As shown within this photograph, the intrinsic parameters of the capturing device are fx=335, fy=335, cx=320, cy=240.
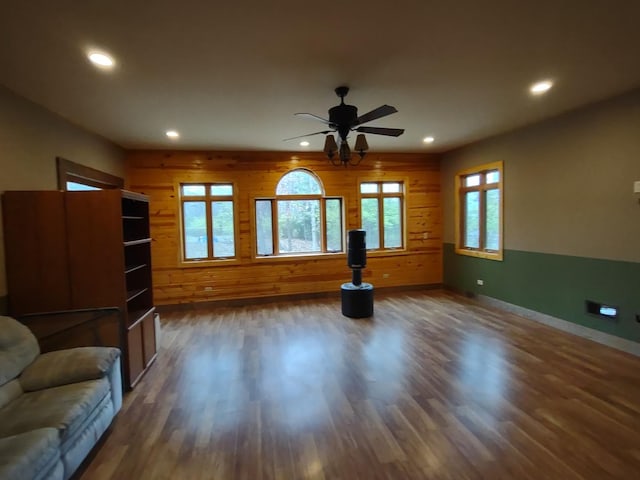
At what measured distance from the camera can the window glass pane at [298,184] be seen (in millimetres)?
6078

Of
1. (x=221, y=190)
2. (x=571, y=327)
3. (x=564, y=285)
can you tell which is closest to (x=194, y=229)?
(x=221, y=190)

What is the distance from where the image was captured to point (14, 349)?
2250 mm

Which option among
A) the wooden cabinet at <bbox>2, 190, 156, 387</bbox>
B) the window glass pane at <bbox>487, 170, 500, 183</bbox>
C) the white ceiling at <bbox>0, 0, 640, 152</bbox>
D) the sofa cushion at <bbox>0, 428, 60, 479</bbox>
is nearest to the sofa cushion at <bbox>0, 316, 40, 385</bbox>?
the wooden cabinet at <bbox>2, 190, 156, 387</bbox>

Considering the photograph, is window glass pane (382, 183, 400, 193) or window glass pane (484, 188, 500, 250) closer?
window glass pane (484, 188, 500, 250)

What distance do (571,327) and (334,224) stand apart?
386 centimetres

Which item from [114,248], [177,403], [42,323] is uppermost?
[114,248]

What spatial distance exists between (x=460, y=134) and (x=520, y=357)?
3.25 meters

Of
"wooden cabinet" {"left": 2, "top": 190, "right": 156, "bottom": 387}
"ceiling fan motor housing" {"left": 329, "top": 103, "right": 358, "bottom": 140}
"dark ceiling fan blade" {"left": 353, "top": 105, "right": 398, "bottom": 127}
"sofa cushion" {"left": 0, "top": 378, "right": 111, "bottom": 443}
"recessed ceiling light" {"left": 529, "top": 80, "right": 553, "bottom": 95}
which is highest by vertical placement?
"recessed ceiling light" {"left": 529, "top": 80, "right": 553, "bottom": 95}

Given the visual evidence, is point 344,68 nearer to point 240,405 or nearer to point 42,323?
point 240,405

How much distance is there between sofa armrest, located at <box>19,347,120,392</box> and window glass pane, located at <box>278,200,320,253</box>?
3922 millimetres

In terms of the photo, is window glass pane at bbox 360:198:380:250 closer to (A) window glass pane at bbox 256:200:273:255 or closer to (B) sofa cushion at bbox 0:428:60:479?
(A) window glass pane at bbox 256:200:273:255

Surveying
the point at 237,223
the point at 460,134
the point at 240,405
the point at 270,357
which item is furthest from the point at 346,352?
the point at 460,134

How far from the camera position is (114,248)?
9.59ft

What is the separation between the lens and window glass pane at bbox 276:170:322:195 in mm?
6078
